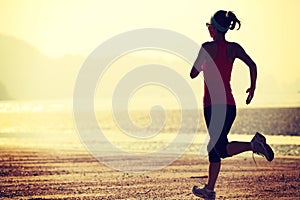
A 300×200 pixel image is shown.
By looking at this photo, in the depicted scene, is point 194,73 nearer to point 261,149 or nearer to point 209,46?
point 209,46

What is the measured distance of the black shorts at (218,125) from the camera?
7.35 meters

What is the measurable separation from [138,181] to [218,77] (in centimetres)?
387

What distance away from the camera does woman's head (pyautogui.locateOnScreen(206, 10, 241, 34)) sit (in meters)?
7.36

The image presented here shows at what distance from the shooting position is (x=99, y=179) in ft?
35.8

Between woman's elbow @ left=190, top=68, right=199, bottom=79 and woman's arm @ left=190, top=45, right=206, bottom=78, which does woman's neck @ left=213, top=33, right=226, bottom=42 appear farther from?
woman's elbow @ left=190, top=68, right=199, bottom=79

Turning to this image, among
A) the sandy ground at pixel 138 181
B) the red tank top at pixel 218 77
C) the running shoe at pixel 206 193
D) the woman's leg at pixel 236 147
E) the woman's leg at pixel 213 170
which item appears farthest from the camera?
the sandy ground at pixel 138 181

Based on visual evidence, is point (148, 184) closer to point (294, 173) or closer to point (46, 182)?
point (46, 182)

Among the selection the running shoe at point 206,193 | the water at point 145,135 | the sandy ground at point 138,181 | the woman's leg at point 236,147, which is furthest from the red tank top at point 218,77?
the water at point 145,135

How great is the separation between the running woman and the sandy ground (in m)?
1.49

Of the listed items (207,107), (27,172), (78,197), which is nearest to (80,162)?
(27,172)

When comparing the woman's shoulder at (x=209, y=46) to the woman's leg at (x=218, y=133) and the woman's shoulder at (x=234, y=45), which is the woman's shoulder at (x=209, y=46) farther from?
the woman's leg at (x=218, y=133)

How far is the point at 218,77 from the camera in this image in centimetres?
730

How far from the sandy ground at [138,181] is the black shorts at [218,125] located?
4.70ft

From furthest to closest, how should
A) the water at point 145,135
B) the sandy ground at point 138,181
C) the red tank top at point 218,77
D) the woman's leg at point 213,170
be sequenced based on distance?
1. the water at point 145,135
2. the sandy ground at point 138,181
3. the woman's leg at point 213,170
4. the red tank top at point 218,77
